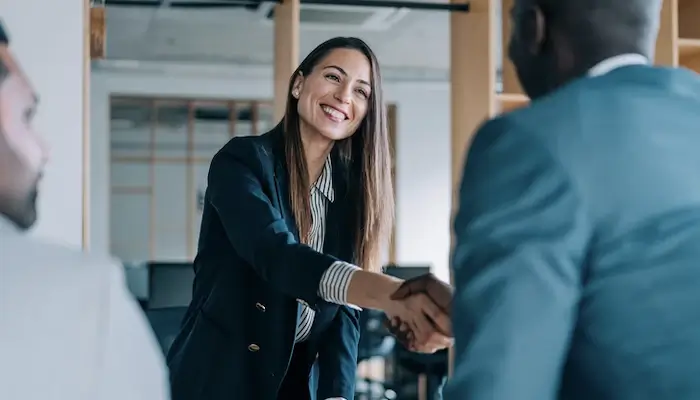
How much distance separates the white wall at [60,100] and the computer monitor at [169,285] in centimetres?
143

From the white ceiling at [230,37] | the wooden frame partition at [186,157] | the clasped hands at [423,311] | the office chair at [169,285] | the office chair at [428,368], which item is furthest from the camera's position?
the wooden frame partition at [186,157]

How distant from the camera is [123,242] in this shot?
9.68 meters

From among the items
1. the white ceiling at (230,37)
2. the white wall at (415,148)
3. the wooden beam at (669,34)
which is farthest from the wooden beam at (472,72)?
the white wall at (415,148)

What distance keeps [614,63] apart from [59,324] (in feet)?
1.83

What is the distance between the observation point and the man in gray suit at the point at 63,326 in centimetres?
57

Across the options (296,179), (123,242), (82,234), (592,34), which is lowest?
(123,242)

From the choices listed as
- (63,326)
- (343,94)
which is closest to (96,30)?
(343,94)

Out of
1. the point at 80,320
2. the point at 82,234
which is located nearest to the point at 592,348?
the point at 80,320

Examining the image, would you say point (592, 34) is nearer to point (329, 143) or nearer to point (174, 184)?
point (329, 143)

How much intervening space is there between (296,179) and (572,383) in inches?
39.1

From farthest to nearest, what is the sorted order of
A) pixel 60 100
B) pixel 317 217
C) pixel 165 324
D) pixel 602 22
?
pixel 165 324 < pixel 60 100 < pixel 317 217 < pixel 602 22

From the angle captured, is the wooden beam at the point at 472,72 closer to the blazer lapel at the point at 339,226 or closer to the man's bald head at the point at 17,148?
the blazer lapel at the point at 339,226

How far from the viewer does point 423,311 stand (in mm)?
1303

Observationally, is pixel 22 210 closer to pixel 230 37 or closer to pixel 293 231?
pixel 293 231
